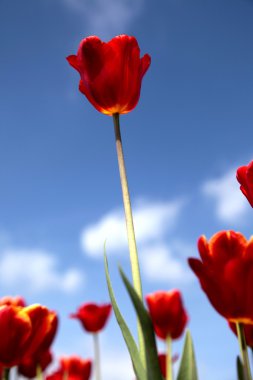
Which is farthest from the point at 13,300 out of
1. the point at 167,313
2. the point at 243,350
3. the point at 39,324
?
the point at 243,350

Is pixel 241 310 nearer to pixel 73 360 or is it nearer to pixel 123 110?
pixel 123 110

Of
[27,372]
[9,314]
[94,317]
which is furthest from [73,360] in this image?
[9,314]

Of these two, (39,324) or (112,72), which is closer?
(112,72)

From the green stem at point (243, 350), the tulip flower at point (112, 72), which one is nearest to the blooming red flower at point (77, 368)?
the tulip flower at point (112, 72)

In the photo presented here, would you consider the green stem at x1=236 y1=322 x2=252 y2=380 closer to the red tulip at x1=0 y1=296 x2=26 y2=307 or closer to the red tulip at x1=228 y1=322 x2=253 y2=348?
the red tulip at x1=228 y1=322 x2=253 y2=348

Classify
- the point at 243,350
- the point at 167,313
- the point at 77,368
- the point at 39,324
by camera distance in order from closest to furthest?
the point at 243,350 < the point at 39,324 < the point at 167,313 < the point at 77,368

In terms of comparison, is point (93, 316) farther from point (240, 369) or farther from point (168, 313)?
point (240, 369)

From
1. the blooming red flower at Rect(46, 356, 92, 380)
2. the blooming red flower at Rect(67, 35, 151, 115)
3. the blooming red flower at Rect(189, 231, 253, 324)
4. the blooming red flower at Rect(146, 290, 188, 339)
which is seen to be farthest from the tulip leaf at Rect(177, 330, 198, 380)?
the blooming red flower at Rect(46, 356, 92, 380)
